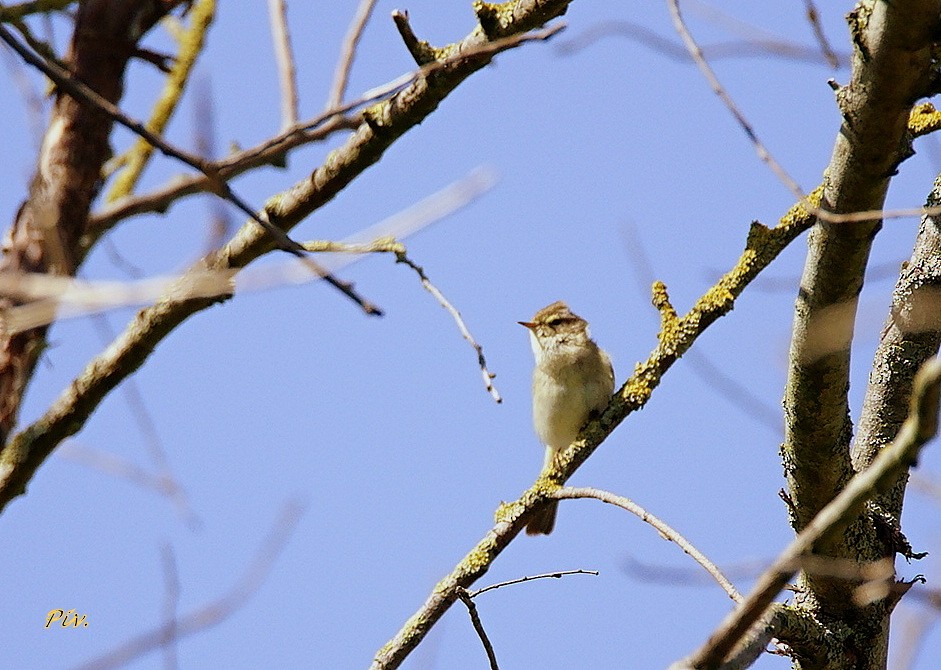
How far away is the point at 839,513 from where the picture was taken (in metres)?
1.65

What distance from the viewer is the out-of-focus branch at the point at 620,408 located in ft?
10.6

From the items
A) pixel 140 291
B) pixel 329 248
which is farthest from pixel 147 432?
pixel 140 291

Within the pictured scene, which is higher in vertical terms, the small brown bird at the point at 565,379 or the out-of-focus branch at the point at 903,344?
the small brown bird at the point at 565,379

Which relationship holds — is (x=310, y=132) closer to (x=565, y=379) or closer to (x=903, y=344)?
(x=903, y=344)

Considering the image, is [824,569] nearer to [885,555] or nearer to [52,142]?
[885,555]

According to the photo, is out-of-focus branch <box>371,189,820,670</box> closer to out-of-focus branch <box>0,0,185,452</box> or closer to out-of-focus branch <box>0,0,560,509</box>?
out-of-focus branch <box>0,0,560,509</box>

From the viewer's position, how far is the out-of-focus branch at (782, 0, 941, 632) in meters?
2.41

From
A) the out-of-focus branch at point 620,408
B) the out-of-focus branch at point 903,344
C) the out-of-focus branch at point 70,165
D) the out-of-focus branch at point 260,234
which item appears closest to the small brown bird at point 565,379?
the out-of-focus branch at point 620,408

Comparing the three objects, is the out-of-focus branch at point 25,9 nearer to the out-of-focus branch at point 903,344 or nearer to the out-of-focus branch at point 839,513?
the out-of-focus branch at point 839,513

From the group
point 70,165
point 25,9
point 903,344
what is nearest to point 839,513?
point 25,9

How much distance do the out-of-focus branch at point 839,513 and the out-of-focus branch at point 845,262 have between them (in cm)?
7

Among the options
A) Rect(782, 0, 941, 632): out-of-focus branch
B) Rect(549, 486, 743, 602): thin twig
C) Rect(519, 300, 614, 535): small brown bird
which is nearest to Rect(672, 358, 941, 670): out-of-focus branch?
Rect(782, 0, 941, 632): out-of-focus branch

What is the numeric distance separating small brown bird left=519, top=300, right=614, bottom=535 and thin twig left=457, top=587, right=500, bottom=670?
256cm

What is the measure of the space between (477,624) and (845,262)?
137 centimetres
